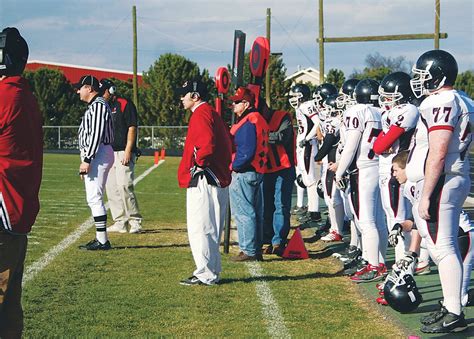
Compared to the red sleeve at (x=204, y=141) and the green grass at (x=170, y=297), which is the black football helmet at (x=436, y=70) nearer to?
the green grass at (x=170, y=297)

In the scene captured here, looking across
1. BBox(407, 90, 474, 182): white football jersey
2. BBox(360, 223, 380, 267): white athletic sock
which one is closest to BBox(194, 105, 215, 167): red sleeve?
BBox(360, 223, 380, 267): white athletic sock

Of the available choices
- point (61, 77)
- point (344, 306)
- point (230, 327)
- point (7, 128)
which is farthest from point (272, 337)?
point (61, 77)

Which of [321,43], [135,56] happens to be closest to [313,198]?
[321,43]

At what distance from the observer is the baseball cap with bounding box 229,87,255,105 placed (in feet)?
30.2

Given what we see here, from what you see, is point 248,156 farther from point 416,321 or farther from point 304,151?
point 304,151

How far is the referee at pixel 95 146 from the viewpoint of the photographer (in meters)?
9.42

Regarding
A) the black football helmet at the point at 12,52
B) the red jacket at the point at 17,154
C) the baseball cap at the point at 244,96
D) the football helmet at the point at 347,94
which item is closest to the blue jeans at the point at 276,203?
the football helmet at the point at 347,94

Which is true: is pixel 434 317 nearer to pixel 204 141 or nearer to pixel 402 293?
pixel 402 293

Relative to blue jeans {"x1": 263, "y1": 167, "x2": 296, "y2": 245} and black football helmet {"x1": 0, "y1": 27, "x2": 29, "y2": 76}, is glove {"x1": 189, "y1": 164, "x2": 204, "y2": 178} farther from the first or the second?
black football helmet {"x1": 0, "y1": 27, "x2": 29, "y2": 76}

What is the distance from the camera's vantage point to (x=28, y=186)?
4.70 meters

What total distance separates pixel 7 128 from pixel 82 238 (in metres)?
6.33

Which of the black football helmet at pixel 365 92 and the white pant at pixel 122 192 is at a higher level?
the black football helmet at pixel 365 92

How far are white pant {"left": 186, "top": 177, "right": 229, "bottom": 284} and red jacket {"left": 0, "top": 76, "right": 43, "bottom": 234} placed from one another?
9.96 feet

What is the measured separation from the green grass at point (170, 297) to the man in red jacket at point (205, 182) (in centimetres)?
27
